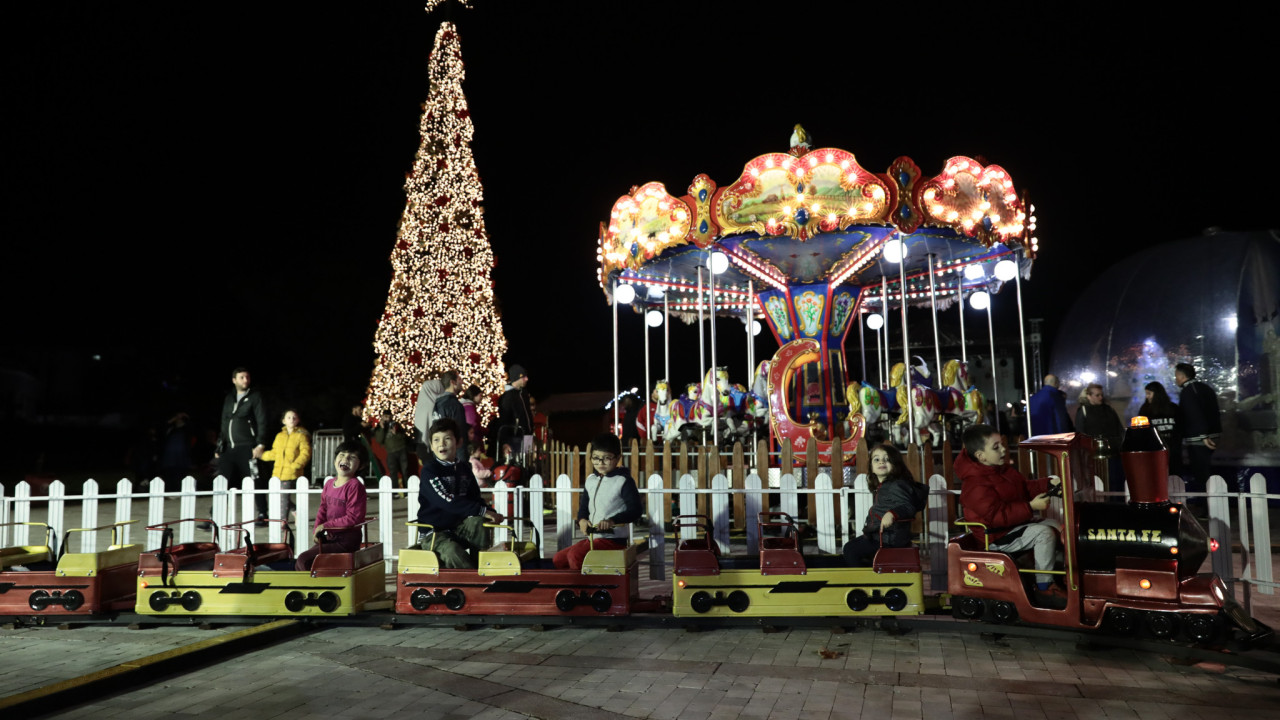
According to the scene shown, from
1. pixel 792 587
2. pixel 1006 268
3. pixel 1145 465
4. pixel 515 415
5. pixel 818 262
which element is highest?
pixel 818 262

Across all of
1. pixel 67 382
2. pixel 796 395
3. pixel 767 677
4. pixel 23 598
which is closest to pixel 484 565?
pixel 767 677

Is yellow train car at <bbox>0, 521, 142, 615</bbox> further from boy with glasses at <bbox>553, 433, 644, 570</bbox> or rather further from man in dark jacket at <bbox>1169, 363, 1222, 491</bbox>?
man in dark jacket at <bbox>1169, 363, 1222, 491</bbox>

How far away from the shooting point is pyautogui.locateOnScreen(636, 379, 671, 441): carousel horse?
A: 45.6ft

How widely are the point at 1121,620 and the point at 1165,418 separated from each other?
20.3 ft

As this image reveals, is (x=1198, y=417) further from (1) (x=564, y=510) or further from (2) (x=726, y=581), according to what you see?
(1) (x=564, y=510)

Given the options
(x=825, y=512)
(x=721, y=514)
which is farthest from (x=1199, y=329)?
(x=721, y=514)

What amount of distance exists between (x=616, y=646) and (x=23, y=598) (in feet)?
12.1

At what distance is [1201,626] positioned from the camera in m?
4.34

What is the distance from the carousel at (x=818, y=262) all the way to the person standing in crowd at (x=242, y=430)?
16.1 ft

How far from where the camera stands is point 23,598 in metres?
5.46

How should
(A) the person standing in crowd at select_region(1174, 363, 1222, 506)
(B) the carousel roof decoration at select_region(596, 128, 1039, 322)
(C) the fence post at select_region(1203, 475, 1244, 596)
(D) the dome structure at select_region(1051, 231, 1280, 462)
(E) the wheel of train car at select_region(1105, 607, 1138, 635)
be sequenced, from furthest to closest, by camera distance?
1. (D) the dome structure at select_region(1051, 231, 1280, 462)
2. (B) the carousel roof decoration at select_region(596, 128, 1039, 322)
3. (A) the person standing in crowd at select_region(1174, 363, 1222, 506)
4. (C) the fence post at select_region(1203, 475, 1244, 596)
5. (E) the wheel of train car at select_region(1105, 607, 1138, 635)

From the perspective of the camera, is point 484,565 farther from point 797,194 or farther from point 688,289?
point 688,289

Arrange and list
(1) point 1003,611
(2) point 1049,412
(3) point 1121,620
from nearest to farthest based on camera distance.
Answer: (3) point 1121,620 < (1) point 1003,611 < (2) point 1049,412

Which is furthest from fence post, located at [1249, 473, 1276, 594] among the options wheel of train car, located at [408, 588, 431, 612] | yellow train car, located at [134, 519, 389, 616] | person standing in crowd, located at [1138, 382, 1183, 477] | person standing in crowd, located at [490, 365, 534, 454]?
person standing in crowd, located at [490, 365, 534, 454]
